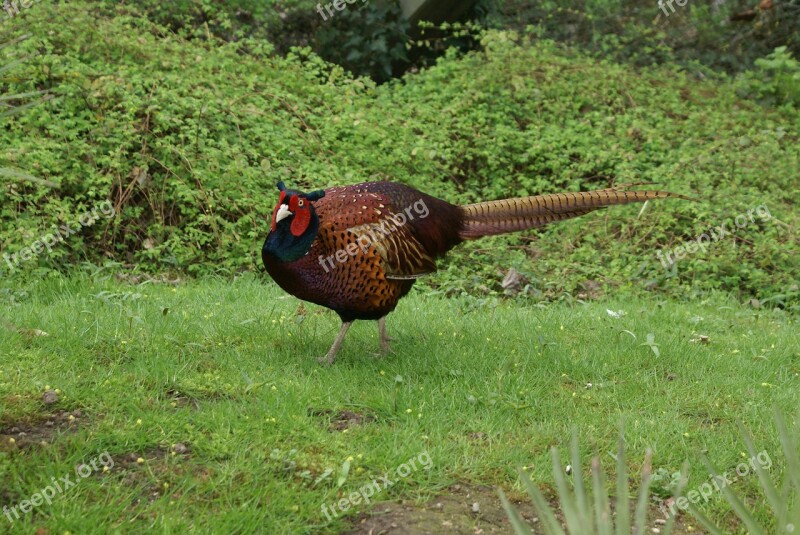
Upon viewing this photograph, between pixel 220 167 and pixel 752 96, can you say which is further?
pixel 752 96

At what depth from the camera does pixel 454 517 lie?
3.33 metres

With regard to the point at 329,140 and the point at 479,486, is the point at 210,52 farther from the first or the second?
the point at 479,486

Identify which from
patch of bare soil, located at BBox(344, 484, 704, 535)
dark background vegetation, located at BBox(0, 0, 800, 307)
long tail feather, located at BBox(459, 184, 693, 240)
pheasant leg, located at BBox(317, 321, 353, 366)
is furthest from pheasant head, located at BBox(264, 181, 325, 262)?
dark background vegetation, located at BBox(0, 0, 800, 307)

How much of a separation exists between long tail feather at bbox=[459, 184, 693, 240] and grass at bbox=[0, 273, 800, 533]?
653mm

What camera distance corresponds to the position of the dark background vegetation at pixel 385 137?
22.1ft

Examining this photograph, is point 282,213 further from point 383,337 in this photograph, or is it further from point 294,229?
point 383,337

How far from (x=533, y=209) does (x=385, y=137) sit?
Answer: 11.0ft

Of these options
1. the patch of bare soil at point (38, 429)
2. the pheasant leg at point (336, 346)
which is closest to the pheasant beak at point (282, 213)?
the pheasant leg at point (336, 346)

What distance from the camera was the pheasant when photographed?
4438mm

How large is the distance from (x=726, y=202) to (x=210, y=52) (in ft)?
16.7

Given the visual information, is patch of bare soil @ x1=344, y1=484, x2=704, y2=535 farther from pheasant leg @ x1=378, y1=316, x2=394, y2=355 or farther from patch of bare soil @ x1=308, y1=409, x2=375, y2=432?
pheasant leg @ x1=378, y1=316, x2=394, y2=355

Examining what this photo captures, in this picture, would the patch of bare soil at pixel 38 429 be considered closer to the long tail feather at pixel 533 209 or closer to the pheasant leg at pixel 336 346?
the pheasant leg at pixel 336 346

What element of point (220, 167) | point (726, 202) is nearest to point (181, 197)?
point (220, 167)

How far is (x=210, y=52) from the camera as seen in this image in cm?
878
